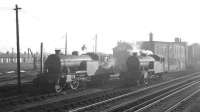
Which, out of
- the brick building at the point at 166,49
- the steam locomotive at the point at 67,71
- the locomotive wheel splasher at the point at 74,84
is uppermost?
the brick building at the point at 166,49

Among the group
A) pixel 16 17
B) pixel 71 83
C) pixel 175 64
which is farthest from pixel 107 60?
pixel 175 64

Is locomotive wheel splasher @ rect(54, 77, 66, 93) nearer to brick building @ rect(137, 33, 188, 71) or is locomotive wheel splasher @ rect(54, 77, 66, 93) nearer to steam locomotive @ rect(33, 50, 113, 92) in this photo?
steam locomotive @ rect(33, 50, 113, 92)

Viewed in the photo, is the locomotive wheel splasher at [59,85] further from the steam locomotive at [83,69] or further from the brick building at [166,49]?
the brick building at [166,49]

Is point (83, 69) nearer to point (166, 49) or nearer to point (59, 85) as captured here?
point (59, 85)

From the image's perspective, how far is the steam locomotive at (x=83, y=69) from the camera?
21.4m

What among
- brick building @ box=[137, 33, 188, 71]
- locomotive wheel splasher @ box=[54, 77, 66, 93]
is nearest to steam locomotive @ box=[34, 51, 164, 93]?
locomotive wheel splasher @ box=[54, 77, 66, 93]

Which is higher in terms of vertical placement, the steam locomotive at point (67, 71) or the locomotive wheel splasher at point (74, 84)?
the steam locomotive at point (67, 71)

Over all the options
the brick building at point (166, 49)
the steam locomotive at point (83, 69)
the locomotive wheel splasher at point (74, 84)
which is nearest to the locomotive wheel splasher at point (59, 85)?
the steam locomotive at point (83, 69)

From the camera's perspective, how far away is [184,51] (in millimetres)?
72000

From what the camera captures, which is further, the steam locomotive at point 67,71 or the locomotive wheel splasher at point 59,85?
the steam locomotive at point 67,71

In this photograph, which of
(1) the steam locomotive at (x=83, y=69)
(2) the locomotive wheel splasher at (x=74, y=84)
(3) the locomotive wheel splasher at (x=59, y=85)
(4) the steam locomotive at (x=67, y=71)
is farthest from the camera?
(2) the locomotive wheel splasher at (x=74, y=84)

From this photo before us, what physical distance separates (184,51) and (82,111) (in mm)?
62813

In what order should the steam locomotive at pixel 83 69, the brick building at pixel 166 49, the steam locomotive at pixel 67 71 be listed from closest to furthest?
the steam locomotive at pixel 67 71
the steam locomotive at pixel 83 69
the brick building at pixel 166 49

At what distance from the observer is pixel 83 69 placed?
80.7ft
